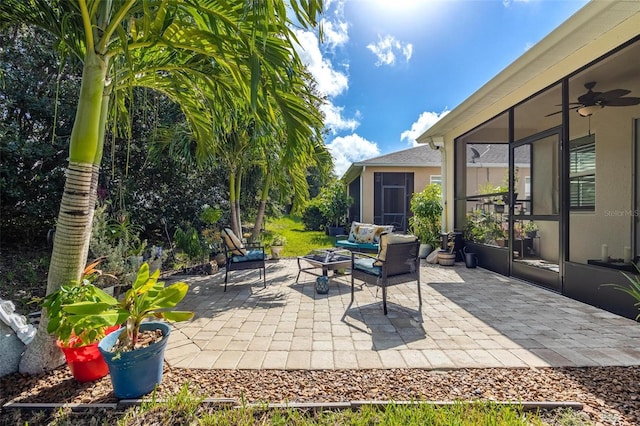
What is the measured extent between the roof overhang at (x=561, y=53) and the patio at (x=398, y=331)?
3319mm

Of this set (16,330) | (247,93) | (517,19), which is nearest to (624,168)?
(517,19)

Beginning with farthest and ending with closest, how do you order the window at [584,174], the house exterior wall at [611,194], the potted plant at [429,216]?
the potted plant at [429,216] → the window at [584,174] → the house exterior wall at [611,194]

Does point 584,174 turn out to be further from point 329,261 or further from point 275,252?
point 275,252

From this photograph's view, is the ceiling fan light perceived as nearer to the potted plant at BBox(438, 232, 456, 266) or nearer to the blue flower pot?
the potted plant at BBox(438, 232, 456, 266)

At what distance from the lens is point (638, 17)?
3238 mm

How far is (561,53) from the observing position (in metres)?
3.93

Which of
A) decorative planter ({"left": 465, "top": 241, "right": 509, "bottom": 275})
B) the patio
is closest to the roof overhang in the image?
decorative planter ({"left": 465, "top": 241, "right": 509, "bottom": 275})

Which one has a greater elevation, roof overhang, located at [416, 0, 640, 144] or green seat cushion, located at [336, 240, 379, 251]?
roof overhang, located at [416, 0, 640, 144]

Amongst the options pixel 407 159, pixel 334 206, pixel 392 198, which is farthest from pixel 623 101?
pixel 334 206

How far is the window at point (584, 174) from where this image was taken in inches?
223

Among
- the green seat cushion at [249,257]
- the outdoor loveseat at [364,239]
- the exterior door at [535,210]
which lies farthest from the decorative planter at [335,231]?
the green seat cushion at [249,257]

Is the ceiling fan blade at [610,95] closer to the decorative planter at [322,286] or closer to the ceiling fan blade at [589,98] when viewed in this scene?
the ceiling fan blade at [589,98]

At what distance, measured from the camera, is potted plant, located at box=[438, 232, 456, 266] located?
6.73m

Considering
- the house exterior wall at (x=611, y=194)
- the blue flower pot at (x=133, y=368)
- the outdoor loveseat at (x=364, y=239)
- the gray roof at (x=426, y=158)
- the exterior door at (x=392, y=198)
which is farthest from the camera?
the exterior door at (x=392, y=198)
